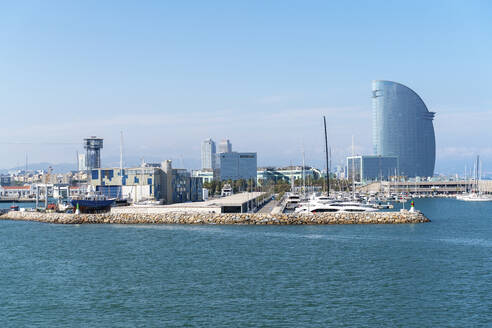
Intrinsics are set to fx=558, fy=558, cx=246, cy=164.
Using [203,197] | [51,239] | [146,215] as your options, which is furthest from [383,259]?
[203,197]

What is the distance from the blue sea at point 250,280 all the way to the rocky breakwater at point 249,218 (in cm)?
701

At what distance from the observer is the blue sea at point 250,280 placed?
771 inches

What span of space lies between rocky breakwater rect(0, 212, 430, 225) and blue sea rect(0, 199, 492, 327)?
23.0ft

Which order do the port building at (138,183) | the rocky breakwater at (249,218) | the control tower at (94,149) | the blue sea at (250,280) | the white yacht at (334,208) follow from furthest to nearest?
1. the control tower at (94,149)
2. the port building at (138,183)
3. the white yacht at (334,208)
4. the rocky breakwater at (249,218)
5. the blue sea at (250,280)

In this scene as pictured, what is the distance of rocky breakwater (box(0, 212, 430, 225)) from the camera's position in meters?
50.6

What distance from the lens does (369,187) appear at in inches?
5891

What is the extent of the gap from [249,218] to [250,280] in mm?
26454

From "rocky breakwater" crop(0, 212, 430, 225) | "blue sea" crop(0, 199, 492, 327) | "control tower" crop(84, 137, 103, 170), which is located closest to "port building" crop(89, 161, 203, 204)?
"rocky breakwater" crop(0, 212, 430, 225)

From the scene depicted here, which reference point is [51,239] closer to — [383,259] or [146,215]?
[146,215]

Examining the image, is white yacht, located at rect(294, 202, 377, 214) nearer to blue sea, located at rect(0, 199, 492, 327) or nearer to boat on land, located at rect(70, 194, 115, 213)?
blue sea, located at rect(0, 199, 492, 327)

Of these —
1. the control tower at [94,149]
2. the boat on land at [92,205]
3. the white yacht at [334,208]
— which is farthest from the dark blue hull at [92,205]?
the control tower at [94,149]

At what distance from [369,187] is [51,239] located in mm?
117447

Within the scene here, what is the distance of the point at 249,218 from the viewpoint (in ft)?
170

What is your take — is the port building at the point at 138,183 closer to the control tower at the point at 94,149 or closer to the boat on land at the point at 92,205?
the boat on land at the point at 92,205
